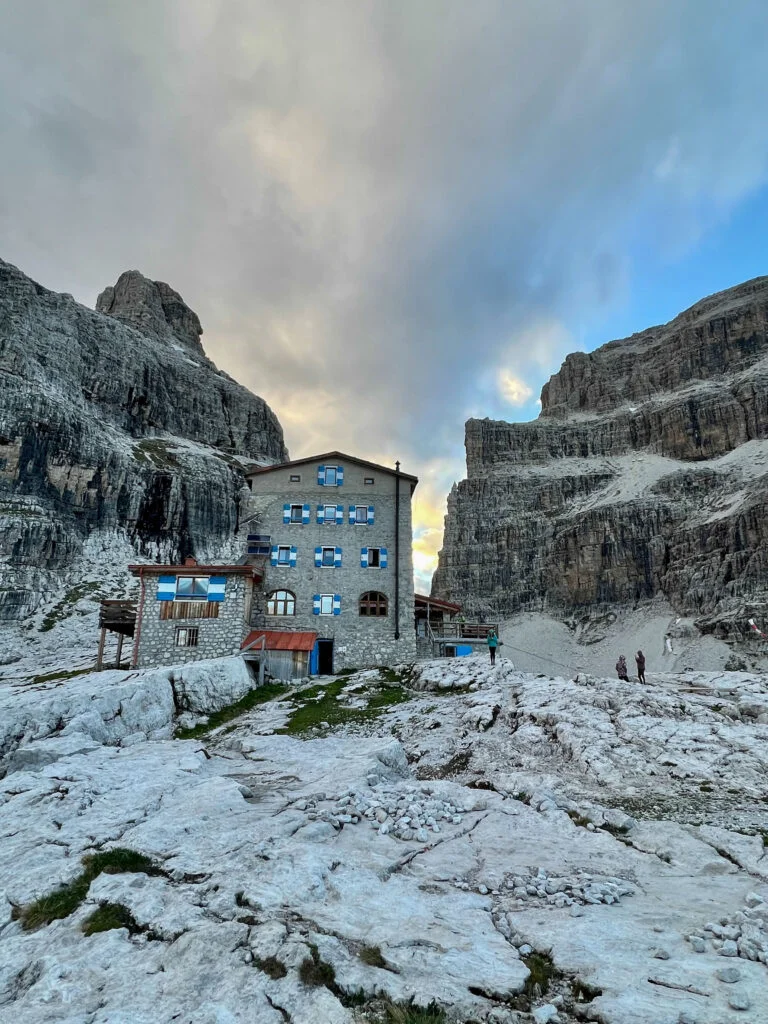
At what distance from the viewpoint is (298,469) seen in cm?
4059

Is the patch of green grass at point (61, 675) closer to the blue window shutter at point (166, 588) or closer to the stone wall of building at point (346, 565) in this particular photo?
the blue window shutter at point (166, 588)

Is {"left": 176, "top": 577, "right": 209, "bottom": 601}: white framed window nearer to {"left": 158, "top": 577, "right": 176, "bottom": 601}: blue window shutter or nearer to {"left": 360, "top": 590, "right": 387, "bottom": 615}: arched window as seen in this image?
{"left": 158, "top": 577, "right": 176, "bottom": 601}: blue window shutter

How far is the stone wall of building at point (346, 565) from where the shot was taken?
120ft

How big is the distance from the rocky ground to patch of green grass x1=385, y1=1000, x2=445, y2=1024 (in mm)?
28

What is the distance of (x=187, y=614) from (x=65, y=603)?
4445cm

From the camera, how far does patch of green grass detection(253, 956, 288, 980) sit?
19.2 feet

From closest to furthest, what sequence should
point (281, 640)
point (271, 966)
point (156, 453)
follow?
1. point (271, 966)
2. point (281, 640)
3. point (156, 453)

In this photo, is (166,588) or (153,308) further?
(153,308)

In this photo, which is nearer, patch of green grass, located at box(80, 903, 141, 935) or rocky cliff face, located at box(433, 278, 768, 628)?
patch of green grass, located at box(80, 903, 141, 935)

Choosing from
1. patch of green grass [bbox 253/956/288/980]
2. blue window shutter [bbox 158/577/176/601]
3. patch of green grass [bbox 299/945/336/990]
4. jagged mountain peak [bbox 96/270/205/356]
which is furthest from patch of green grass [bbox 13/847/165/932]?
jagged mountain peak [bbox 96/270/205/356]

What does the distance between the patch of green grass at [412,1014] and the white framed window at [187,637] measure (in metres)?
29.7

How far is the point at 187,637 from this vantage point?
32625mm

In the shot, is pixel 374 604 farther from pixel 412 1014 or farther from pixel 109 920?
pixel 412 1014

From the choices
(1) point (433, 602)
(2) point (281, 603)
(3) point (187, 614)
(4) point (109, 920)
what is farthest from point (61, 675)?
(4) point (109, 920)
